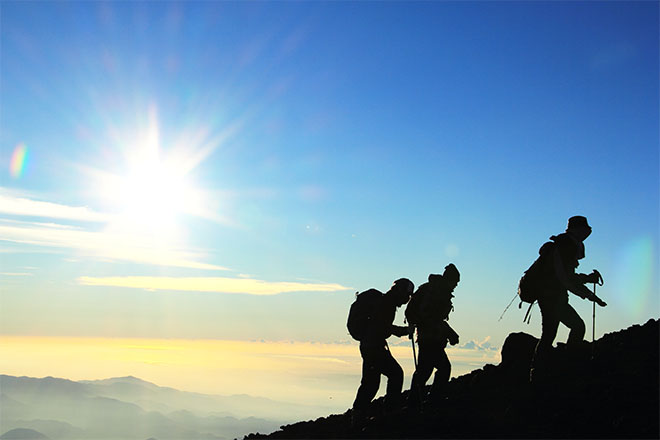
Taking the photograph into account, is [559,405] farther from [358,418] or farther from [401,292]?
[358,418]

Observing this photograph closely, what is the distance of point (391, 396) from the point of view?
10.6 metres

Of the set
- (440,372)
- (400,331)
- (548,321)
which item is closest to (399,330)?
(400,331)

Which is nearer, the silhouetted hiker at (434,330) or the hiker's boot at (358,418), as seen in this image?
the hiker's boot at (358,418)

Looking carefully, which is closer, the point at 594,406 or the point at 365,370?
the point at 594,406

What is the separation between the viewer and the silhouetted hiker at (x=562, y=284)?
9.86 meters

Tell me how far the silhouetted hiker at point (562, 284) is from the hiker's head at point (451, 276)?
1951mm

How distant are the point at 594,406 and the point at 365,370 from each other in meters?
3.90

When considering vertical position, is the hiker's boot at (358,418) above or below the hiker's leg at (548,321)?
below

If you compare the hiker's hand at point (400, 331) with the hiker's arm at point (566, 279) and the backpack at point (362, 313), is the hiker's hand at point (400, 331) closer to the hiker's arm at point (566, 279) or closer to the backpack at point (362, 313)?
the backpack at point (362, 313)

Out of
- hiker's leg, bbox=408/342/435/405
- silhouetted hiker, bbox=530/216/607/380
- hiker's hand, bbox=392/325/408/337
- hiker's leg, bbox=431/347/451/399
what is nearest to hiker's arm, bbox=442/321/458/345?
hiker's leg, bbox=431/347/451/399

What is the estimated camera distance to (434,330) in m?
11.4

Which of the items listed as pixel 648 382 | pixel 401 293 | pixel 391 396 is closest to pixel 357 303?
pixel 401 293

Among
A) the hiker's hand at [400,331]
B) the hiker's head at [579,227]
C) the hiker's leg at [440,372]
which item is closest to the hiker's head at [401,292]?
the hiker's hand at [400,331]

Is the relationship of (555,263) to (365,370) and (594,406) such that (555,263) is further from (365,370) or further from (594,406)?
(365,370)
